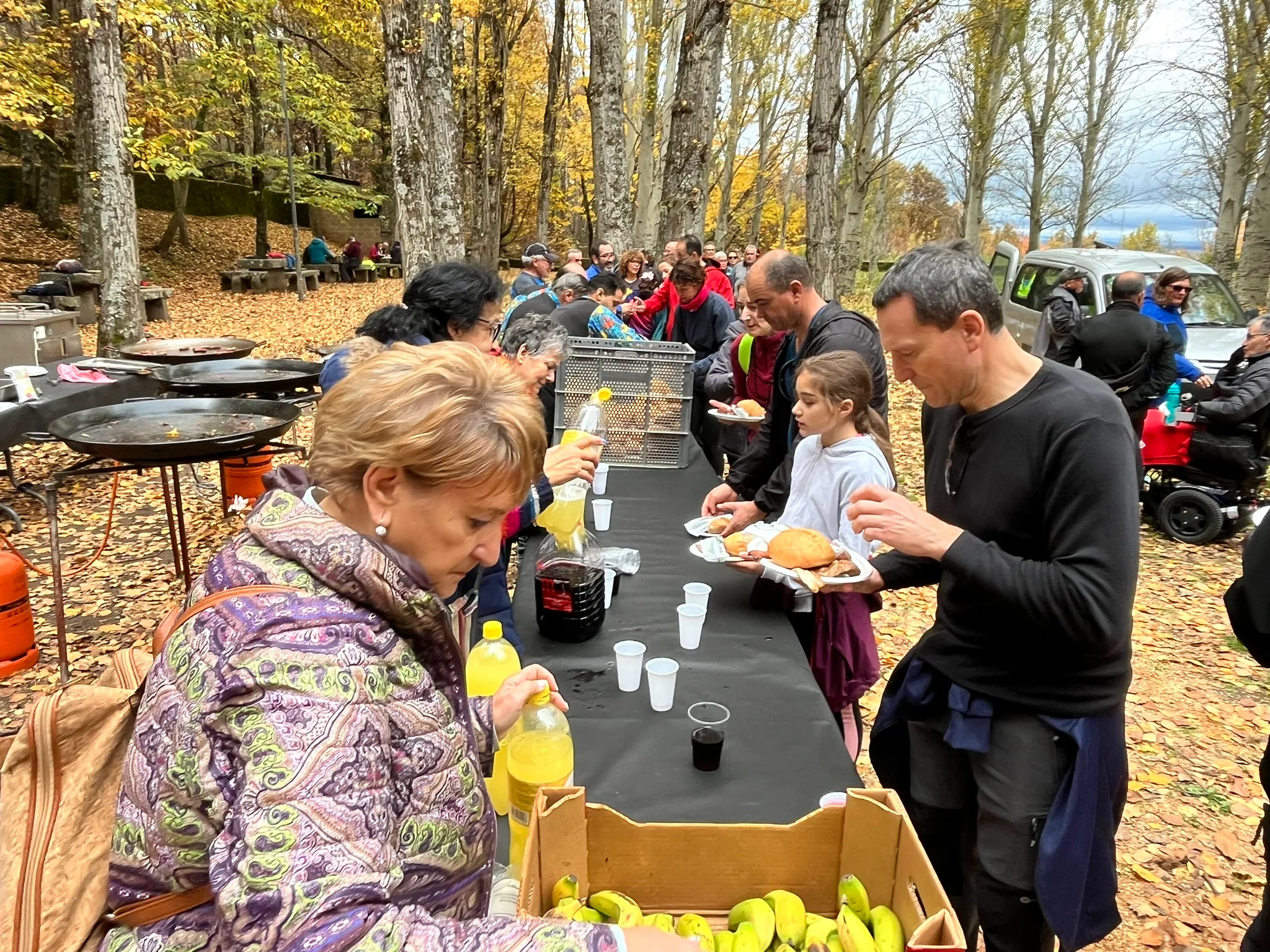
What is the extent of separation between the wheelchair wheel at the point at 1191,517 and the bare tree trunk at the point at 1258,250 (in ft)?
17.1

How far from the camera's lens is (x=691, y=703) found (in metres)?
2.22

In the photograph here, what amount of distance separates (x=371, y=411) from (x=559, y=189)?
39313 mm

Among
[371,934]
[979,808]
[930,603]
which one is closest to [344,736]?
[371,934]

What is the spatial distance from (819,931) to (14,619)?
4.60 m

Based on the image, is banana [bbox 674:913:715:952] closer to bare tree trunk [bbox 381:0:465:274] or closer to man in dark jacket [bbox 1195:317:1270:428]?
man in dark jacket [bbox 1195:317:1270:428]

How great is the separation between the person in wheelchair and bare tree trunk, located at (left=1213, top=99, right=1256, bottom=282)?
25.6 feet

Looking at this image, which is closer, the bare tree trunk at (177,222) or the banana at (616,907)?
the banana at (616,907)

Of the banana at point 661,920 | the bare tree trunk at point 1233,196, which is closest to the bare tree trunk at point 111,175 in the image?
the banana at point 661,920

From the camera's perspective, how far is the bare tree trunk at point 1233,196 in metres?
12.2

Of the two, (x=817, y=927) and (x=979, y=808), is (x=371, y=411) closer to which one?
(x=817, y=927)

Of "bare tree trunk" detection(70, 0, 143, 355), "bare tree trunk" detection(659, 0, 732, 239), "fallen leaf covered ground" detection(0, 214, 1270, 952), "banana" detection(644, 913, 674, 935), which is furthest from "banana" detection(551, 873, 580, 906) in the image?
"bare tree trunk" detection(70, 0, 143, 355)

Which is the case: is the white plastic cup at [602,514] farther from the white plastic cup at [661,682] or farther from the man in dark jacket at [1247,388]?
the man in dark jacket at [1247,388]

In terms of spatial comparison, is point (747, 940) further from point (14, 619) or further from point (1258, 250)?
point (1258, 250)

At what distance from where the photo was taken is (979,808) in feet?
6.79
